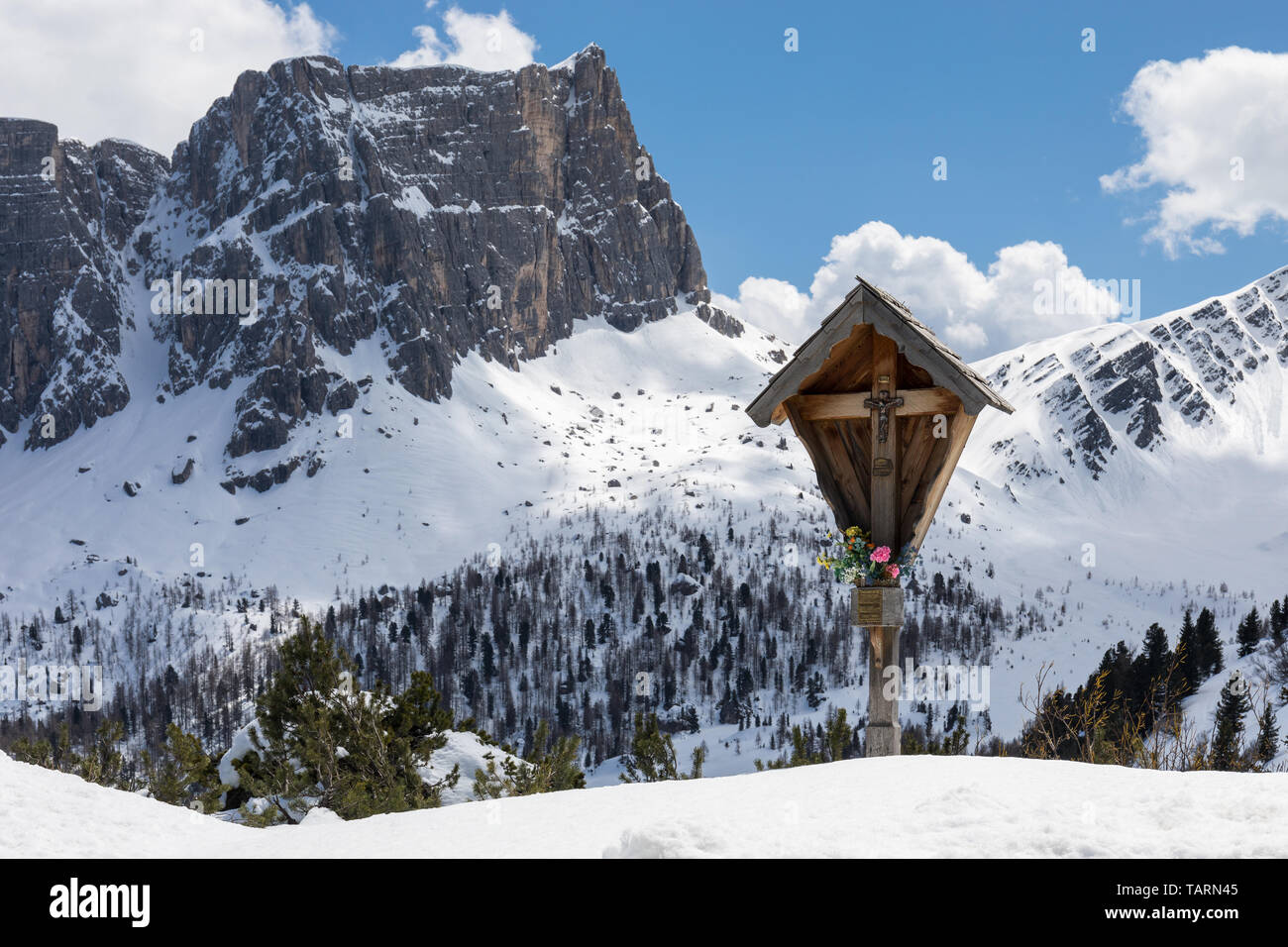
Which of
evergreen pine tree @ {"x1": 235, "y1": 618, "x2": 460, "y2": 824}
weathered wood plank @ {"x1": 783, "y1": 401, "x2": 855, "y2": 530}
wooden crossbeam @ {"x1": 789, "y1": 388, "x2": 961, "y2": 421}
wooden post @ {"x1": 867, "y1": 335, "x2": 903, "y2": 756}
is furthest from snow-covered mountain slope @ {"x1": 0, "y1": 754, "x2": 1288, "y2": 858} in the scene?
evergreen pine tree @ {"x1": 235, "y1": 618, "x2": 460, "y2": 824}

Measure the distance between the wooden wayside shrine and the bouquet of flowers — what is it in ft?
0.37

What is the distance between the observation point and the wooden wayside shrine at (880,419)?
1063 cm

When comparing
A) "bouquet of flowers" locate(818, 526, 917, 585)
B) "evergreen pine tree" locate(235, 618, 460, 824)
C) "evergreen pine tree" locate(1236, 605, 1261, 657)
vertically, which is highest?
"bouquet of flowers" locate(818, 526, 917, 585)

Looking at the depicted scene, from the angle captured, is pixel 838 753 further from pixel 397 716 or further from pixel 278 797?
pixel 278 797

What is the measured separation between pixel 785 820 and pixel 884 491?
5.92 meters

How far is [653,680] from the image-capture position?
18888cm

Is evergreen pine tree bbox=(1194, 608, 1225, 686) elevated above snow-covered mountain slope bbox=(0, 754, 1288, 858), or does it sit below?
below

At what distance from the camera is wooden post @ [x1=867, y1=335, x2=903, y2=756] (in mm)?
10852

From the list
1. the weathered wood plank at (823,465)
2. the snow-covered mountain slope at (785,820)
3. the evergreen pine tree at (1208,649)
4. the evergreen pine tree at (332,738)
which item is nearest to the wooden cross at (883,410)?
the weathered wood plank at (823,465)

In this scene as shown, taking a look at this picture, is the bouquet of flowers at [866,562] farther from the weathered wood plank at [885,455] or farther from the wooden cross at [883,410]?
the wooden cross at [883,410]

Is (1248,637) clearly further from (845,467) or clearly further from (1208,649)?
(845,467)

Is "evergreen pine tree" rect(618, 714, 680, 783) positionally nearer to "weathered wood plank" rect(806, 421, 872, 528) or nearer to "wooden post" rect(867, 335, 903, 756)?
"wooden post" rect(867, 335, 903, 756)

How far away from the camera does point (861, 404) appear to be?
1114 cm

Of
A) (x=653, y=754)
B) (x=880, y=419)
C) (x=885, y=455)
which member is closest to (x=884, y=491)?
(x=885, y=455)
